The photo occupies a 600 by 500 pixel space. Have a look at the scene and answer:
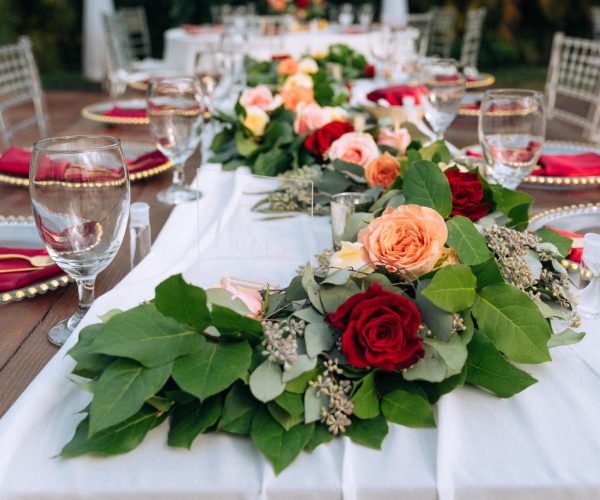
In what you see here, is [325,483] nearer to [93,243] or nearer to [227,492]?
[227,492]

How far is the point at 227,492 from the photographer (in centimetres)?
54

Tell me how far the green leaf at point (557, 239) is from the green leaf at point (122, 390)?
54 centimetres

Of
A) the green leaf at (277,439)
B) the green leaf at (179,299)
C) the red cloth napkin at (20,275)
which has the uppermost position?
the green leaf at (179,299)

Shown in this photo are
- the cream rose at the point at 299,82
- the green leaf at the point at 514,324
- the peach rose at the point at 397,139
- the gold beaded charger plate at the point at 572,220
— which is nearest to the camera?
the green leaf at the point at 514,324

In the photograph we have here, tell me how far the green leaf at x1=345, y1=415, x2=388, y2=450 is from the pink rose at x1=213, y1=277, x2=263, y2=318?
0.14 metres

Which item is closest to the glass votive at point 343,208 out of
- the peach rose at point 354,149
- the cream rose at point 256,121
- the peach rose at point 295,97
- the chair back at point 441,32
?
the peach rose at point 354,149

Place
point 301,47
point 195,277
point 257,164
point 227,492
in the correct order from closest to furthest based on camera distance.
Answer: point 227,492 → point 195,277 → point 257,164 → point 301,47

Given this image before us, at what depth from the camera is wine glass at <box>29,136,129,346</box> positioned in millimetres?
740

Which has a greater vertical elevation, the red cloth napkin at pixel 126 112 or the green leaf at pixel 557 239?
the green leaf at pixel 557 239

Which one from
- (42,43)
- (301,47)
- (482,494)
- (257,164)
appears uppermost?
(482,494)

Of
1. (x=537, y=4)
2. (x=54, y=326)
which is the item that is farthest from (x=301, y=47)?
(x=537, y=4)

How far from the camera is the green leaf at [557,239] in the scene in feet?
2.98

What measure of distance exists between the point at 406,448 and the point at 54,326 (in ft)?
1.45

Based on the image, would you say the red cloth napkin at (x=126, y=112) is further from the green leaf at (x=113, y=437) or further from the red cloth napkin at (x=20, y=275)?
the green leaf at (x=113, y=437)
